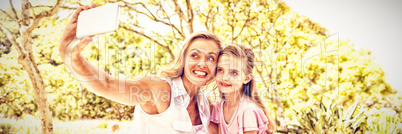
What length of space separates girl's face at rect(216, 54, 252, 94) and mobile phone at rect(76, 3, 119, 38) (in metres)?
0.61

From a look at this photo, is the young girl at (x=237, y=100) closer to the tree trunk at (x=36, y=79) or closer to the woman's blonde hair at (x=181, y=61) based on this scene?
the woman's blonde hair at (x=181, y=61)

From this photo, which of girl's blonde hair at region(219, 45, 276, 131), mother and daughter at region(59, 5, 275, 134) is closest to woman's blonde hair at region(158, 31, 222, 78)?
mother and daughter at region(59, 5, 275, 134)

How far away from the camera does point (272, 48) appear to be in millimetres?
4359

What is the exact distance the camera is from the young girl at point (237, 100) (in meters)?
1.36

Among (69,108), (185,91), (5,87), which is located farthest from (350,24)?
(5,87)

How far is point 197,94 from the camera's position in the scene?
1440 millimetres

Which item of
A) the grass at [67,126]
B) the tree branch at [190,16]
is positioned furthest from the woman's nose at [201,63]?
the grass at [67,126]

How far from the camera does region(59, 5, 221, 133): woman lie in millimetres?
896

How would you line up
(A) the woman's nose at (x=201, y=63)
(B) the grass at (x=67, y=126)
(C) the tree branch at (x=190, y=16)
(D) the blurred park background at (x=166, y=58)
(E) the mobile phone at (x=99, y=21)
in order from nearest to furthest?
1. (E) the mobile phone at (x=99, y=21)
2. (A) the woman's nose at (x=201, y=63)
3. (D) the blurred park background at (x=166, y=58)
4. (C) the tree branch at (x=190, y=16)
5. (B) the grass at (x=67, y=126)

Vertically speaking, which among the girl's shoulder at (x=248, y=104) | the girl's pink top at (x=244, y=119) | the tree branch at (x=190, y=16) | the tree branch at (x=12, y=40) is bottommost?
the girl's pink top at (x=244, y=119)

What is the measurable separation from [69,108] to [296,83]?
3.49 metres

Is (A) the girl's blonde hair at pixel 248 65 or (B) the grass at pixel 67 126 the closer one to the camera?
(A) the girl's blonde hair at pixel 248 65

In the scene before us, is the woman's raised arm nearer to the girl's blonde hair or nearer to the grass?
the girl's blonde hair

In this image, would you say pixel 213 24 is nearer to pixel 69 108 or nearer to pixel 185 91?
pixel 69 108
